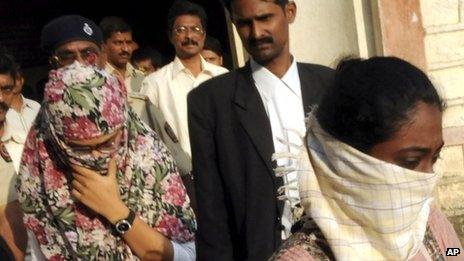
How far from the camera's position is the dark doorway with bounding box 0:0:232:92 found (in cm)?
1098

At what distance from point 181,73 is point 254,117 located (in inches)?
91.8

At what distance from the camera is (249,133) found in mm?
3451

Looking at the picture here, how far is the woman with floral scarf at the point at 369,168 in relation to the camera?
6.66ft

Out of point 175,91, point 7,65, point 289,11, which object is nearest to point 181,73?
point 175,91

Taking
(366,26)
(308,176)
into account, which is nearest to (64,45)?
(308,176)

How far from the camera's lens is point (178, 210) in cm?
314

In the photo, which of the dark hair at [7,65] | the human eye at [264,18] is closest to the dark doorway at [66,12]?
the dark hair at [7,65]

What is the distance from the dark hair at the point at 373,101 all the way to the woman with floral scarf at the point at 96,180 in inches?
39.8

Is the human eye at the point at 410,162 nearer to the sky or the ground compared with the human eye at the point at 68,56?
nearer to the ground

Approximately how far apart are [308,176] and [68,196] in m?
1.15

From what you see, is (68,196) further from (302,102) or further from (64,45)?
(64,45)

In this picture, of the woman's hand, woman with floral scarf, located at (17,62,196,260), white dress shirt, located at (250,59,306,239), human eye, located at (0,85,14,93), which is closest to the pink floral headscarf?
woman with floral scarf, located at (17,62,196,260)

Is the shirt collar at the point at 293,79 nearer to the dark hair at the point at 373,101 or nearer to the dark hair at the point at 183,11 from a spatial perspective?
the dark hair at the point at 373,101

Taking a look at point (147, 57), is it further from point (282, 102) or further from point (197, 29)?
point (282, 102)
